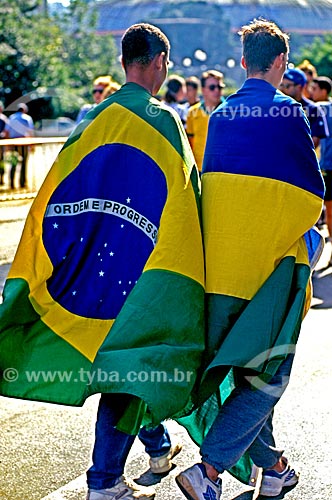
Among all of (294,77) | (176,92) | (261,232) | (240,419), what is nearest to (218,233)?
(261,232)

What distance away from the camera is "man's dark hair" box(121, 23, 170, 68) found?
417 cm

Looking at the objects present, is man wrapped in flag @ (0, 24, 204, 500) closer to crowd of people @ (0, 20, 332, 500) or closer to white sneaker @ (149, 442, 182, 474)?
crowd of people @ (0, 20, 332, 500)

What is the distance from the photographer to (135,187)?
408cm

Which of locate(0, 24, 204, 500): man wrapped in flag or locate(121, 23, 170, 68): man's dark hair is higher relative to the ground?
locate(121, 23, 170, 68): man's dark hair

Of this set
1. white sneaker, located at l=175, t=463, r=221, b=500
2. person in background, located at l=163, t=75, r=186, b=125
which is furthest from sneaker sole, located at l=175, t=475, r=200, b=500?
person in background, located at l=163, t=75, r=186, b=125

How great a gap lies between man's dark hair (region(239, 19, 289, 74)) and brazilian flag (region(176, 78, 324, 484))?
170mm

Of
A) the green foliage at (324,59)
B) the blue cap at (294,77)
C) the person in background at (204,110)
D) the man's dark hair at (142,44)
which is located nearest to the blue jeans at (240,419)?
the man's dark hair at (142,44)

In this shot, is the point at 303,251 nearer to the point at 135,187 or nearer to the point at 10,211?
the point at 135,187

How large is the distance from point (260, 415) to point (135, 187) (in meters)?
1.05

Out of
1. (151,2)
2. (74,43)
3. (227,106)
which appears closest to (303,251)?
(227,106)

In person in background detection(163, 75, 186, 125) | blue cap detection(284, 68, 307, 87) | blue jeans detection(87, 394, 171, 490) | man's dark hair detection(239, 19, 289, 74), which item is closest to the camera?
blue jeans detection(87, 394, 171, 490)

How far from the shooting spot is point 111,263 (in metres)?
4.11

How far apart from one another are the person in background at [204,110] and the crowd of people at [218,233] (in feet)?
19.3

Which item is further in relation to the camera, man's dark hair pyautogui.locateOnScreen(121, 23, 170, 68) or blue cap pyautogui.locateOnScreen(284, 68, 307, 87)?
blue cap pyautogui.locateOnScreen(284, 68, 307, 87)
